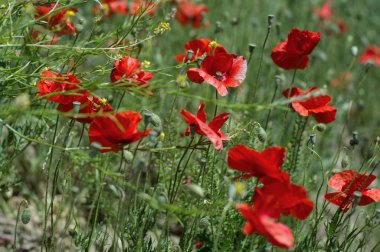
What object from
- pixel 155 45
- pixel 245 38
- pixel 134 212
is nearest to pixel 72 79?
pixel 134 212

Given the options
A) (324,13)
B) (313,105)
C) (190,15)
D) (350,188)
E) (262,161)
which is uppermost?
(262,161)

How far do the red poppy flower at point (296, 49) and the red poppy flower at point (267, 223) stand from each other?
926mm

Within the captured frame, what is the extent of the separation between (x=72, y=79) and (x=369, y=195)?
919 millimetres

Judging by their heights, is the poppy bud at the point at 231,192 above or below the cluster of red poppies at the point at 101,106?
below

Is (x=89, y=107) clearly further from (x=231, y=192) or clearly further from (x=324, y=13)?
(x=324, y=13)

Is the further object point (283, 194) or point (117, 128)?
point (117, 128)

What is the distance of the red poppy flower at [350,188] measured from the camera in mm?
1888

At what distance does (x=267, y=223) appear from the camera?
1414 mm

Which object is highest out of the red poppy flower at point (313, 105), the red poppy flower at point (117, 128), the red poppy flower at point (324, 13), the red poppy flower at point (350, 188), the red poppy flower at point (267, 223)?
the red poppy flower at point (117, 128)

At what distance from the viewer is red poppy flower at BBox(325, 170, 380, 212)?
1888 mm

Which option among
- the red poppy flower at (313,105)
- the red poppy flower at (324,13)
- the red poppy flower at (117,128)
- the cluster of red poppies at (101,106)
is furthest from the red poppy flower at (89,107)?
the red poppy flower at (324,13)

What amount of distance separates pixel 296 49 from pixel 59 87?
35.0 inches

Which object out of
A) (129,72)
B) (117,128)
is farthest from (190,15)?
(117,128)

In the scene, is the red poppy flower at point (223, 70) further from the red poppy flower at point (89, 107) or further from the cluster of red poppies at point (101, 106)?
the red poppy flower at point (89, 107)
